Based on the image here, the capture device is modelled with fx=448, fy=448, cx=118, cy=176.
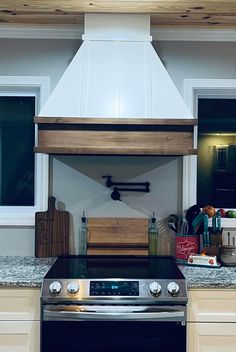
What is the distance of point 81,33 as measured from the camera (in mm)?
2863

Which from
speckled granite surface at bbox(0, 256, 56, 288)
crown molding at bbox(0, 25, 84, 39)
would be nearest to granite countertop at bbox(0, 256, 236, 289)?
speckled granite surface at bbox(0, 256, 56, 288)

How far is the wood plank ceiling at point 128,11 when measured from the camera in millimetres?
2379

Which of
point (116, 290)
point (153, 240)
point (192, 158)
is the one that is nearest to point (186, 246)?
point (153, 240)

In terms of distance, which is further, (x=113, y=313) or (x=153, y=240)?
(x=153, y=240)

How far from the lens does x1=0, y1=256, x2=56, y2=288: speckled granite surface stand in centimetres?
226

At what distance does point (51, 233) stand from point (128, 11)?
55.7 inches

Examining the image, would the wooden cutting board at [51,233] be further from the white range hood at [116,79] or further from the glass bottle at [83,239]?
the white range hood at [116,79]

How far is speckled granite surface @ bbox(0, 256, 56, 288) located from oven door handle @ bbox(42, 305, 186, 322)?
18 cm

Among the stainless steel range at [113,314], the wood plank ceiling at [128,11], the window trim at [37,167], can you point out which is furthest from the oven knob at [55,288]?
the wood plank ceiling at [128,11]

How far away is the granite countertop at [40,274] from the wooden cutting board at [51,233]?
0.08m

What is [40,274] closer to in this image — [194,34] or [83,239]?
[83,239]

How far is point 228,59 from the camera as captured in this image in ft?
9.54

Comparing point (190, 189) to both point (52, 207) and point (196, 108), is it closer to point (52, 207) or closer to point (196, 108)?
point (196, 108)

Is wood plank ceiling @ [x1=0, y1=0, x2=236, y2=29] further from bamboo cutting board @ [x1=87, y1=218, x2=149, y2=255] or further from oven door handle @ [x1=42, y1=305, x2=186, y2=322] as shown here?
oven door handle @ [x1=42, y1=305, x2=186, y2=322]
